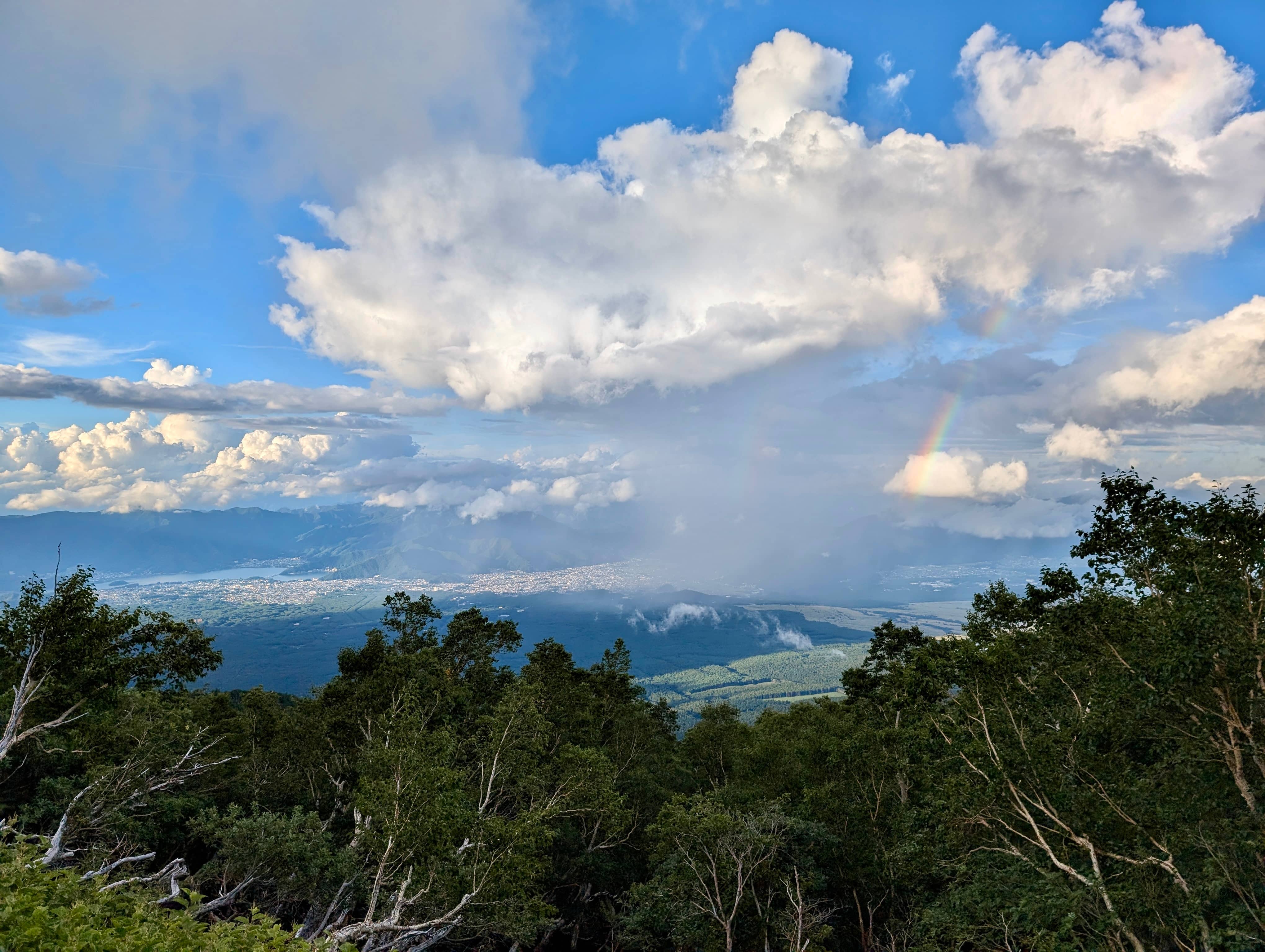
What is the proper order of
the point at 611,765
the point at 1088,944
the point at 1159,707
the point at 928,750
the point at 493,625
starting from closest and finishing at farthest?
the point at 1159,707, the point at 1088,944, the point at 928,750, the point at 611,765, the point at 493,625

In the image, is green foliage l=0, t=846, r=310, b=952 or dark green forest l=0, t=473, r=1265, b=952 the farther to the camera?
dark green forest l=0, t=473, r=1265, b=952

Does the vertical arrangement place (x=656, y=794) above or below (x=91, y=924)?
below

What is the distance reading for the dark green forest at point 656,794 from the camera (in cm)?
1408

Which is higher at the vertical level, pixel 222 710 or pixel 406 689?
pixel 406 689

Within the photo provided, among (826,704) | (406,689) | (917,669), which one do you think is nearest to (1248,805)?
(917,669)

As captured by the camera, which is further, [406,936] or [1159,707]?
[406,936]

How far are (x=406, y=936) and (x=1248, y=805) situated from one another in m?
26.7

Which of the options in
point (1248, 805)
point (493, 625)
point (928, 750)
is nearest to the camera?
point (1248, 805)

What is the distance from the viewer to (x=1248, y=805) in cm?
1384

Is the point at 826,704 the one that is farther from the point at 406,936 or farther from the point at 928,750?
the point at 406,936

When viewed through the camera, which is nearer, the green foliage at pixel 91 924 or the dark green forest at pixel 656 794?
the green foliage at pixel 91 924

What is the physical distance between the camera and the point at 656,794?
44.3 m

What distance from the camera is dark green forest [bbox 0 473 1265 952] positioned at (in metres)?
14.1

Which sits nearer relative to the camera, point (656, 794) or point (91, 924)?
point (91, 924)
